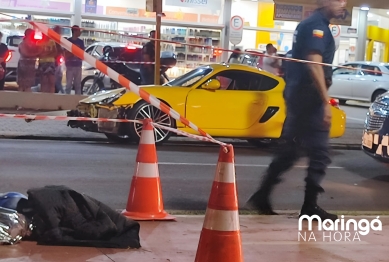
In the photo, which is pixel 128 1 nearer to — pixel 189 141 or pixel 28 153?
pixel 189 141

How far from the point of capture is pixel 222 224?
464 centimetres

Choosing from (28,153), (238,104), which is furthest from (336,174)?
(28,153)

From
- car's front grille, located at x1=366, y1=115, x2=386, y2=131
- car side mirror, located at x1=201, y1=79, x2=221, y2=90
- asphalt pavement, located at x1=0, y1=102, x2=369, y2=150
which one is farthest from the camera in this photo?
asphalt pavement, located at x1=0, y1=102, x2=369, y2=150

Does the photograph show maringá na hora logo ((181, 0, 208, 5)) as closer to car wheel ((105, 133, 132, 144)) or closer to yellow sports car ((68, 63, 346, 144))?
yellow sports car ((68, 63, 346, 144))

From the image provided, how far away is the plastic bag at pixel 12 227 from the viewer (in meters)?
5.33

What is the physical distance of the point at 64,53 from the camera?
1712cm

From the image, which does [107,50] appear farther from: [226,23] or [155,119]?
[155,119]

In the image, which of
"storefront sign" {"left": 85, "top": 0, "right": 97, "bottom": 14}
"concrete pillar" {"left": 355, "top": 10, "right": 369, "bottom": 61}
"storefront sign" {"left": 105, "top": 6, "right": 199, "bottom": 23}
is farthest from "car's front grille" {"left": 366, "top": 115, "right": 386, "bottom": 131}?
"concrete pillar" {"left": 355, "top": 10, "right": 369, "bottom": 61}

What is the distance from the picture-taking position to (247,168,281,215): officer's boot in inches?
273

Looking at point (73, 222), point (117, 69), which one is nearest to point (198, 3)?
point (117, 69)

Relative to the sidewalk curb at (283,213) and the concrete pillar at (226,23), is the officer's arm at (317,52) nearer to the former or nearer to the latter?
the sidewalk curb at (283,213)

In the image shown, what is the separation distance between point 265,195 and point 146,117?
16.9 feet

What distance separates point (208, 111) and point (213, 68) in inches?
32.5

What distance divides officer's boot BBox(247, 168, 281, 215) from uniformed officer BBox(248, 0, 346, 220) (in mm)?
58
